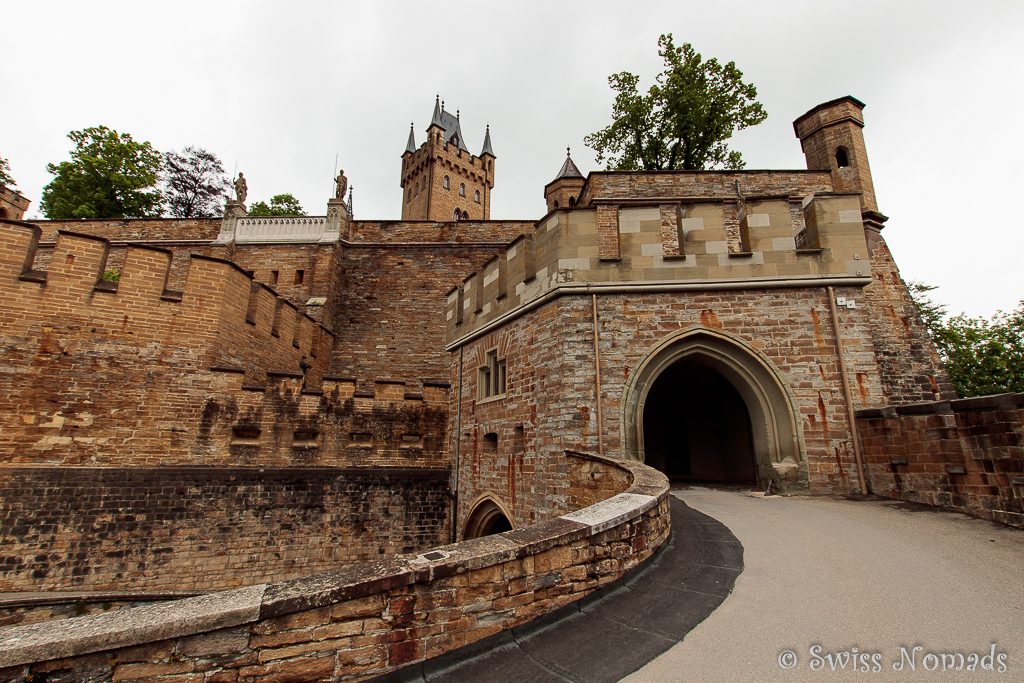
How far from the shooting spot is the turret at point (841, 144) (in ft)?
44.7

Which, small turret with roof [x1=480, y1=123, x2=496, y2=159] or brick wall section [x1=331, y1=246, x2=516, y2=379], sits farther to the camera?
small turret with roof [x1=480, y1=123, x2=496, y2=159]

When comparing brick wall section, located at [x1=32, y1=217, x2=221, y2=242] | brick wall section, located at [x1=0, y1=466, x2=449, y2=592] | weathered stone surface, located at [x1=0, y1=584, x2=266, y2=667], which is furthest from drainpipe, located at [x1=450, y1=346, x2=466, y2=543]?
brick wall section, located at [x1=32, y1=217, x2=221, y2=242]

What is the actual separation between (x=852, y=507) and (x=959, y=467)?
1197mm

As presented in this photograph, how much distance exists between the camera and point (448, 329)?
1227 centimetres

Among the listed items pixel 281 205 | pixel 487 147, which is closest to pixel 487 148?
pixel 487 147

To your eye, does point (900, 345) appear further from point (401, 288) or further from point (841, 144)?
point (401, 288)

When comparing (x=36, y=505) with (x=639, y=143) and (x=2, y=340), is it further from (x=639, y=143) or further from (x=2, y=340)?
(x=639, y=143)

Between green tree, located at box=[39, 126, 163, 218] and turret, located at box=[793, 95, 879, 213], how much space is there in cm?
3185

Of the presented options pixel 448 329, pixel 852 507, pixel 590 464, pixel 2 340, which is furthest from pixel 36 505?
pixel 852 507

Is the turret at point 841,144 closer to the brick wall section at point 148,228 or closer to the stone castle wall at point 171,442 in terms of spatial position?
the stone castle wall at point 171,442

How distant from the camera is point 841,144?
46.1ft

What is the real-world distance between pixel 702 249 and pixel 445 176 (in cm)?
4130

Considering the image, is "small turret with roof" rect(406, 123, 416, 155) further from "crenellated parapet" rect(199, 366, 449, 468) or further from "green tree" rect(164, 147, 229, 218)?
"crenellated parapet" rect(199, 366, 449, 468)

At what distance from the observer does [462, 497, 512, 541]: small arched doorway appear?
9328 millimetres
